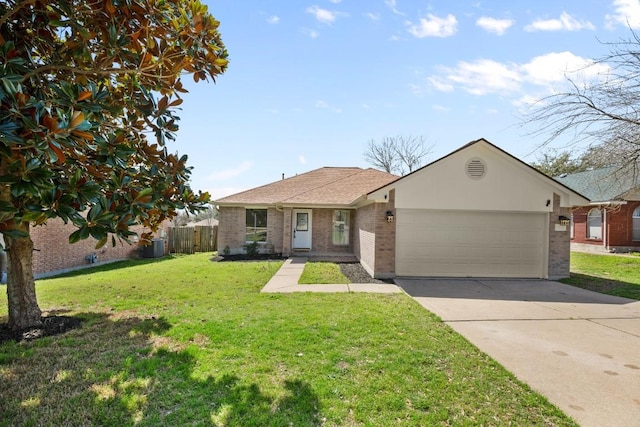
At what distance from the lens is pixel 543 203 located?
10445 millimetres

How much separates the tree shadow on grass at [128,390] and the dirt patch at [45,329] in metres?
0.28

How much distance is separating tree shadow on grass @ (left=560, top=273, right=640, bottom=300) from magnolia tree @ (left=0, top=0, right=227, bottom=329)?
10.6 meters

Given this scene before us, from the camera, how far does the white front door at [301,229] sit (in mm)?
16219

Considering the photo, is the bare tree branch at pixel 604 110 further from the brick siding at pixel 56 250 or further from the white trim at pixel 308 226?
the brick siding at pixel 56 250

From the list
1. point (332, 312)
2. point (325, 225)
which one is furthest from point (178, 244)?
point (332, 312)

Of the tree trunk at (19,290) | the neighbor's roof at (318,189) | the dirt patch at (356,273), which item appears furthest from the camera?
the neighbor's roof at (318,189)

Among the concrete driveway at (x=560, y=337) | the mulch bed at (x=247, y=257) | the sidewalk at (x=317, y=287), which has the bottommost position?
the concrete driveway at (x=560, y=337)

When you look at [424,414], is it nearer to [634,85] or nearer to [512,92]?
[634,85]

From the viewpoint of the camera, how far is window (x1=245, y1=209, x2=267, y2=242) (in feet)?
54.2

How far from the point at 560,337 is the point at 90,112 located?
6999mm

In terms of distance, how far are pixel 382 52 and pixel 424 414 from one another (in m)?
10.7

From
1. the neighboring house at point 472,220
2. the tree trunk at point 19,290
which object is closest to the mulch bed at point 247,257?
the neighboring house at point 472,220

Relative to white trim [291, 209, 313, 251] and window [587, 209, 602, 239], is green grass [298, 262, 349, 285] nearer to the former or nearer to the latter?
white trim [291, 209, 313, 251]

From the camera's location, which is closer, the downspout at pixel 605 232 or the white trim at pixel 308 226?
the white trim at pixel 308 226
